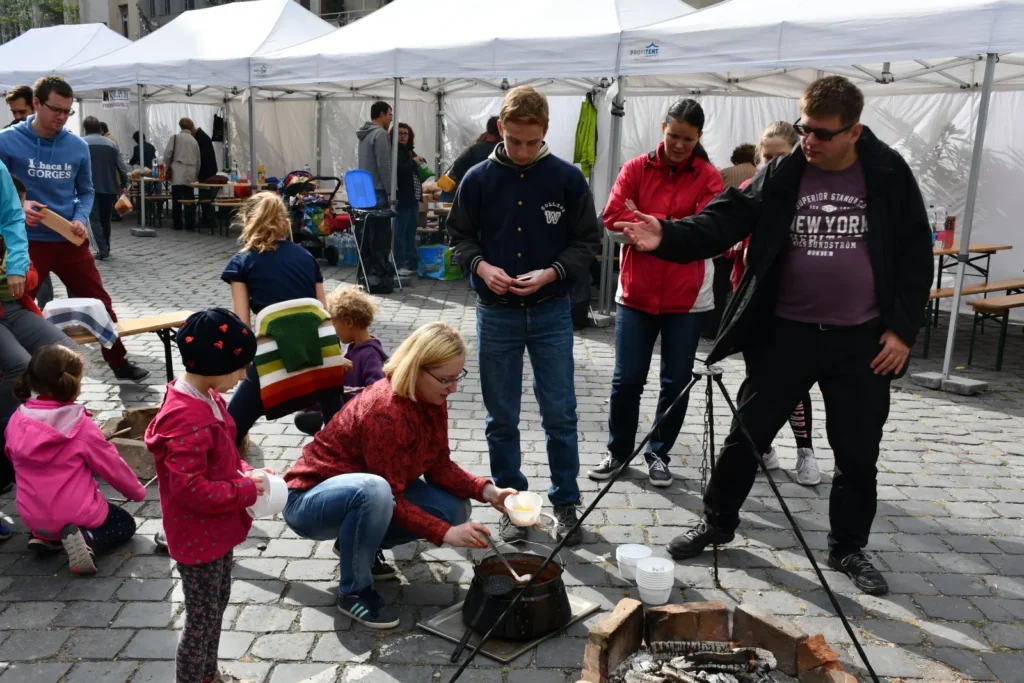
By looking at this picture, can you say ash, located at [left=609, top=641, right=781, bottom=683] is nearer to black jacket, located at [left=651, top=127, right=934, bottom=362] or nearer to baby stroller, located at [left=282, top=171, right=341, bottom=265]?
black jacket, located at [left=651, top=127, right=934, bottom=362]

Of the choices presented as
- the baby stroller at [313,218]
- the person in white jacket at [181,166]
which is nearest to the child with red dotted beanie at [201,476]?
the baby stroller at [313,218]

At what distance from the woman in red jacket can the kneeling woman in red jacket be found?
4.81ft

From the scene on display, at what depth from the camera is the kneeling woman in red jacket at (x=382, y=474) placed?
3295 mm

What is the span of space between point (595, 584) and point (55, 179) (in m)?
4.80

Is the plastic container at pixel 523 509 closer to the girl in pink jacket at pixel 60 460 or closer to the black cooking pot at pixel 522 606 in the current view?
the black cooking pot at pixel 522 606

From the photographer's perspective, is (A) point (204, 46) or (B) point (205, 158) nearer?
(A) point (204, 46)

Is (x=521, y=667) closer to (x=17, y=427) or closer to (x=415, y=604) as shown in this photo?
(x=415, y=604)

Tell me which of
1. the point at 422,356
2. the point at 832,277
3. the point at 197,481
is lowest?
the point at 197,481

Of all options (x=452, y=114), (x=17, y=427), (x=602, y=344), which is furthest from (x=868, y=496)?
(x=452, y=114)

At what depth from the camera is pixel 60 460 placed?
12.5ft

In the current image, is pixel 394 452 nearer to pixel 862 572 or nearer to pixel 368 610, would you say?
pixel 368 610

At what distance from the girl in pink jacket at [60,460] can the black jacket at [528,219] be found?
5.77 ft

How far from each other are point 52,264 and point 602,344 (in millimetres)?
4670

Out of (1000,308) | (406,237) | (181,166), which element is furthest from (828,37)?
(181,166)
